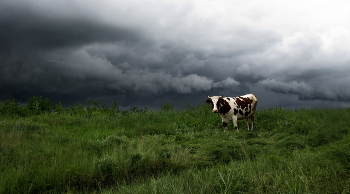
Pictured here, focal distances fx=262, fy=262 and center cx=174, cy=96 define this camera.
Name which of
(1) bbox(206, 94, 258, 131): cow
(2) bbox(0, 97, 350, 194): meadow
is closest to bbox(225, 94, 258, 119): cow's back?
(1) bbox(206, 94, 258, 131): cow

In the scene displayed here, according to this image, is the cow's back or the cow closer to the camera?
the cow

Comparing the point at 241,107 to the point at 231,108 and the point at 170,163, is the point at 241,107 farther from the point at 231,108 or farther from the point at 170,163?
the point at 170,163

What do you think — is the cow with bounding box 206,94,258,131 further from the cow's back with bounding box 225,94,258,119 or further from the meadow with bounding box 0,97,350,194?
the meadow with bounding box 0,97,350,194

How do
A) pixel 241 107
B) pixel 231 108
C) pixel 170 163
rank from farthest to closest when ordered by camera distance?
pixel 241 107 < pixel 231 108 < pixel 170 163

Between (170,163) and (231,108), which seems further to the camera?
(231,108)

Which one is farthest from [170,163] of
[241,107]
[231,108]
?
[241,107]

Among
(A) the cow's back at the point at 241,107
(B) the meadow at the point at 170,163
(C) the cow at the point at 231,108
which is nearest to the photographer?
(B) the meadow at the point at 170,163

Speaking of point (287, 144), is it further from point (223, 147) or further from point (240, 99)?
point (240, 99)

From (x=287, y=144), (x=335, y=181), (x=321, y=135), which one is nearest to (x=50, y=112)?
(x=287, y=144)

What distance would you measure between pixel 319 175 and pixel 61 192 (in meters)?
4.46

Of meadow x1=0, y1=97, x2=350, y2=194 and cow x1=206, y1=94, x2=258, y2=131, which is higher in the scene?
cow x1=206, y1=94, x2=258, y2=131

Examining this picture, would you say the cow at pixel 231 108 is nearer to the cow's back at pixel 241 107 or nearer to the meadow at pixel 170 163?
the cow's back at pixel 241 107

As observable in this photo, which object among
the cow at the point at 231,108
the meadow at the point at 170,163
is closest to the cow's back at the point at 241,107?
the cow at the point at 231,108

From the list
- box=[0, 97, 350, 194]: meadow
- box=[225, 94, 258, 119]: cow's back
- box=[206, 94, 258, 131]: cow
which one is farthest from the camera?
box=[225, 94, 258, 119]: cow's back
